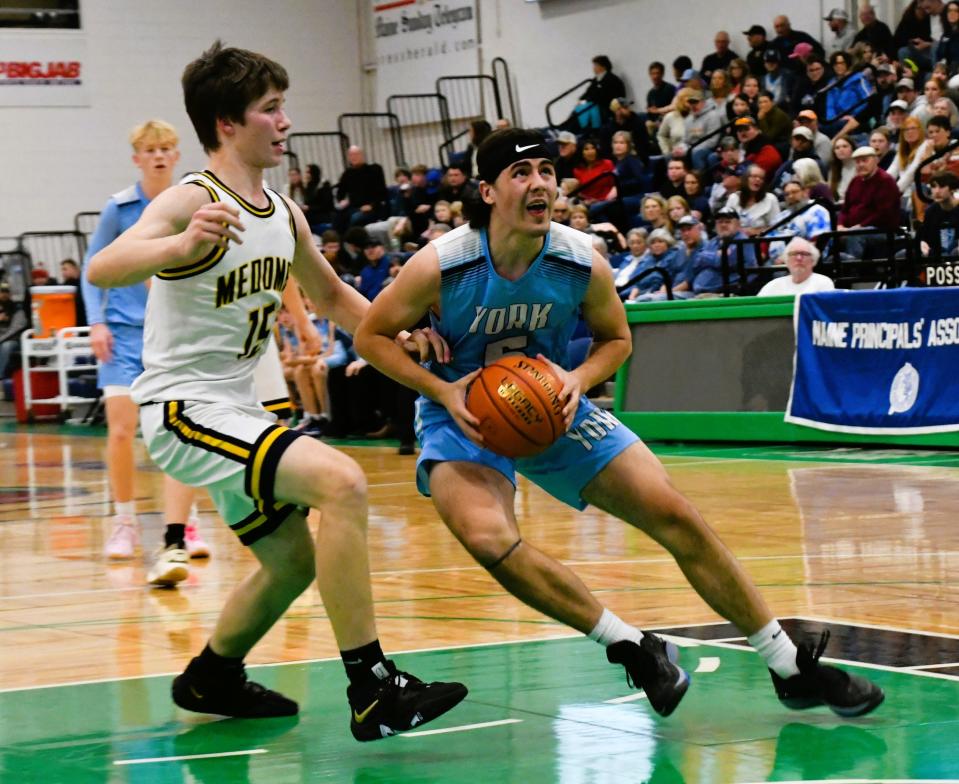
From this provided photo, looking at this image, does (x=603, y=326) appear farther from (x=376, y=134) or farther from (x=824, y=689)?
(x=376, y=134)

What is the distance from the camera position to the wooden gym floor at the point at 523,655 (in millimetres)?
4531

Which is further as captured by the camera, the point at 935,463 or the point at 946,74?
the point at 946,74

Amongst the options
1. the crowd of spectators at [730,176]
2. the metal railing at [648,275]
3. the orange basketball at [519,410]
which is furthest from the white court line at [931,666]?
the metal railing at [648,275]

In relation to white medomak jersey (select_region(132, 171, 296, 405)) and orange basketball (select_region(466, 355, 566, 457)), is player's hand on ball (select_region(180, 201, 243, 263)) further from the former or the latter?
orange basketball (select_region(466, 355, 566, 457))

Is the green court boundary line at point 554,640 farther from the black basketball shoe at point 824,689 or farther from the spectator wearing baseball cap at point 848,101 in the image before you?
the spectator wearing baseball cap at point 848,101

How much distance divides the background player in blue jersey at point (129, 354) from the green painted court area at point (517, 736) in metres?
2.55

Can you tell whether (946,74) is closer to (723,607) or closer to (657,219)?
(657,219)

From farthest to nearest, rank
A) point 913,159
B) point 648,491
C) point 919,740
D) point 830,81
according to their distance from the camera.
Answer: point 830,81 < point 913,159 < point 648,491 < point 919,740

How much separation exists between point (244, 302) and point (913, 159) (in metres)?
12.8

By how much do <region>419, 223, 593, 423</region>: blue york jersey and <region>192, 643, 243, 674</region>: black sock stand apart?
36.0 inches

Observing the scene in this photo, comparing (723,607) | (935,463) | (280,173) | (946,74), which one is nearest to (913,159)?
(946,74)

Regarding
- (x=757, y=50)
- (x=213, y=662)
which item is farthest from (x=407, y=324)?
(x=757, y=50)

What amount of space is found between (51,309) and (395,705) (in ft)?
65.1

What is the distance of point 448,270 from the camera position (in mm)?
5012
